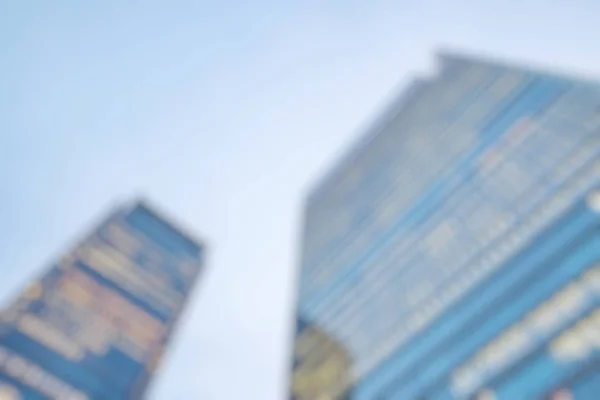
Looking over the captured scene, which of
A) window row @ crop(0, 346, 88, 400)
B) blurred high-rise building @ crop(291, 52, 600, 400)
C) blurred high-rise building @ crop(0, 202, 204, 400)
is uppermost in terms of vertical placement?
blurred high-rise building @ crop(291, 52, 600, 400)

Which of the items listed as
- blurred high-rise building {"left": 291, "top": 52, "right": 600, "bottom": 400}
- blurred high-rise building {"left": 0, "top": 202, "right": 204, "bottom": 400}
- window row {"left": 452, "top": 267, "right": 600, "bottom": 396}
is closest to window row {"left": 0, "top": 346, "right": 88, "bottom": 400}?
blurred high-rise building {"left": 0, "top": 202, "right": 204, "bottom": 400}

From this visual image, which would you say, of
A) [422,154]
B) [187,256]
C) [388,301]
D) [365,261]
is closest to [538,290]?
[388,301]

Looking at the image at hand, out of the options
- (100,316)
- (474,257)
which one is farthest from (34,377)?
(474,257)

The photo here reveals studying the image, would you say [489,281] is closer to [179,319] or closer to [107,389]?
[107,389]

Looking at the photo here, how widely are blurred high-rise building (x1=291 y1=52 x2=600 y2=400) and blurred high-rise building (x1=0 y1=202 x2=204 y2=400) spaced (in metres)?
12.0

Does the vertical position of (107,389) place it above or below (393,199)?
below

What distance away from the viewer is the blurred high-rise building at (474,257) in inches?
1046

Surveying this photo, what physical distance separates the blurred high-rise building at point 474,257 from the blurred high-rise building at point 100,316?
12.0 m

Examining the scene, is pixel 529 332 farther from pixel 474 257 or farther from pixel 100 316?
pixel 100 316

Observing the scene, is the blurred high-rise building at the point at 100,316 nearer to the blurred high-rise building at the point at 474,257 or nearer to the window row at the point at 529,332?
the blurred high-rise building at the point at 474,257

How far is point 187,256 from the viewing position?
61.7 metres

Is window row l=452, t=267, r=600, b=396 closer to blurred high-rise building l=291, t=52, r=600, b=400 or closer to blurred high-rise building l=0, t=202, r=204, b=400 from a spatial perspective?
blurred high-rise building l=291, t=52, r=600, b=400

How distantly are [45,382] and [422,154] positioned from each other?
39326 mm

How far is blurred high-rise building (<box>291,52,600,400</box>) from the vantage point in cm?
2656
